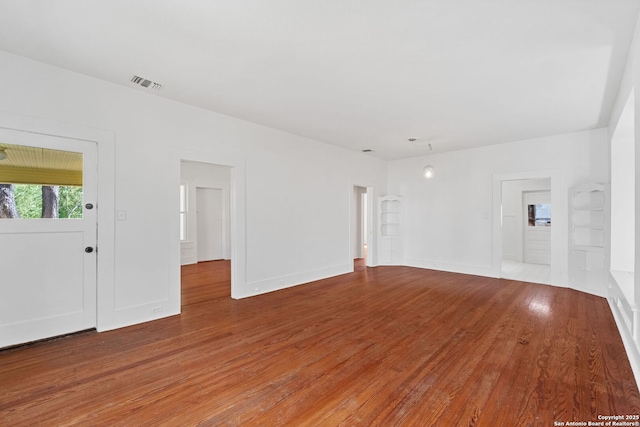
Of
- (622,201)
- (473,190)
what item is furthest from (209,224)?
(622,201)

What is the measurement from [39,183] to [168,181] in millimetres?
1179

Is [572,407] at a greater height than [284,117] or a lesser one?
lesser

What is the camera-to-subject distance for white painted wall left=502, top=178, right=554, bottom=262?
25.9ft

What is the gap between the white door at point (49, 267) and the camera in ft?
9.10

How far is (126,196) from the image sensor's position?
339 centimetres

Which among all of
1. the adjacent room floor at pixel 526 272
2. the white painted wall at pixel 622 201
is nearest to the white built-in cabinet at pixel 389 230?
the adjacent room floor at pixel 526 272

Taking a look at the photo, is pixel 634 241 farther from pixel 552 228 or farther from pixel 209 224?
pixel 209 224

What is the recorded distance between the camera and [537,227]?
7738 mm

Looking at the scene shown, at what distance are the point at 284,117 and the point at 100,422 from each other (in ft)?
12.4

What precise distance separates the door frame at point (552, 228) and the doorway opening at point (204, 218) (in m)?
5.65

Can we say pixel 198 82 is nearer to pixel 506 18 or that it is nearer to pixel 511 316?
pixel 506 18

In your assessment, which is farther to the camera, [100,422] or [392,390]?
[392,390]

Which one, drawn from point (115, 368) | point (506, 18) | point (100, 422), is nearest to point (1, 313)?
point (115, 368)

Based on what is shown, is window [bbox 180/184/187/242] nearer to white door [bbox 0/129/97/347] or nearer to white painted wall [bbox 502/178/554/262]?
white door [bbox 0/129/97/347]
